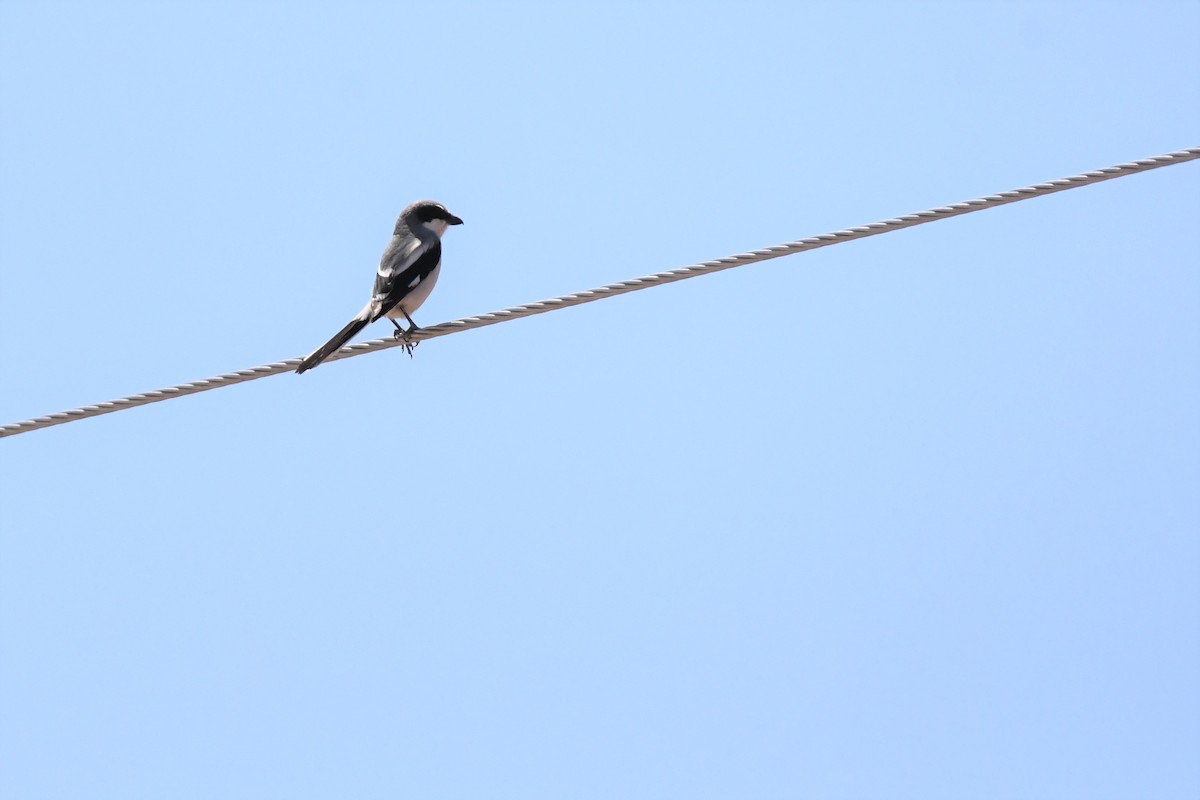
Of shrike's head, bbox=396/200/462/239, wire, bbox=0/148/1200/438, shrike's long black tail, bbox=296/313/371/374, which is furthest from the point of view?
shrike's head, bbox=396/200/462/239

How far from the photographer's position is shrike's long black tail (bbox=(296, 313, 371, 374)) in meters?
7.34

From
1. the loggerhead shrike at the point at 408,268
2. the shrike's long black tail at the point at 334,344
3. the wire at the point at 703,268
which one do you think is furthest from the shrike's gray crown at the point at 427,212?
the wire at the point at 703,268

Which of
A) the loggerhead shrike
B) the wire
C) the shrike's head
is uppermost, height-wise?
the shrike's head

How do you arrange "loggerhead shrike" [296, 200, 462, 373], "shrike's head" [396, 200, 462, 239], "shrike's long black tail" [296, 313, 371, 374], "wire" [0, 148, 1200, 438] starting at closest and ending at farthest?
"wire" [0, 148, 1200, 438] → "shrike's long black tail" [296, 313, 371, 374] → "loggerhead shrike" [296, 200, 462, 373] → "shrike's head" [396, 200, 462, 239]

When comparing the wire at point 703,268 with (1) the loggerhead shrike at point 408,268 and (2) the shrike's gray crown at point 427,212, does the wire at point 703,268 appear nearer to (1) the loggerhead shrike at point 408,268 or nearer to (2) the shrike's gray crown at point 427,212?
(1) the loggerhead shrike at point 408,268

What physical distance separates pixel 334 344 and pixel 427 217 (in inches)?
75.7

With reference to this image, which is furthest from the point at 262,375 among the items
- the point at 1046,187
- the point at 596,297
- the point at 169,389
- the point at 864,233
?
the point at 1046,187

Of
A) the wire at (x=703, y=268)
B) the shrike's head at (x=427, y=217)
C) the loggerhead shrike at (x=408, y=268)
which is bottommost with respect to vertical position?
the wire at (x=703, y=268)

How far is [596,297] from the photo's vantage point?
6.34 m

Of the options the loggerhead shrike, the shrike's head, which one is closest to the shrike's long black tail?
the loggerhead shrike

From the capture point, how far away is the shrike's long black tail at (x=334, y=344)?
7.34 m

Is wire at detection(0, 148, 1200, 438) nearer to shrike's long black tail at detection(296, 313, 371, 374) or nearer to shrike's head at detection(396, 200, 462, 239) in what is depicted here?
shrike's long black tail at detection(296, 313, 371, 374)

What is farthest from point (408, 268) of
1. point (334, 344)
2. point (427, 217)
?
point (334, 344)

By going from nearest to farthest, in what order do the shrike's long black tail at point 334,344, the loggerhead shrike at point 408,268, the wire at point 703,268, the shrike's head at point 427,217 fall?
the wire at point 703,268 → the shrike's long black tail at point 334,344 → the loggerhead shrike at point 408,268 → the shrike's head at point 427,217
